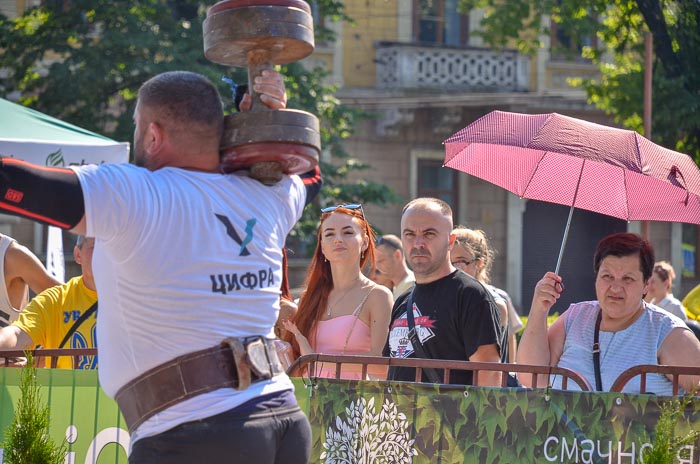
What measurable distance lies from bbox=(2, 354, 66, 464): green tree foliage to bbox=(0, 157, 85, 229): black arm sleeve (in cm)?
251

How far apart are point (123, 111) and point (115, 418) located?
11.5 m

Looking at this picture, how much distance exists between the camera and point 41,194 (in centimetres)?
265

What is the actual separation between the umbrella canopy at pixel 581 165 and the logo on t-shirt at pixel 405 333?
0.92 metres

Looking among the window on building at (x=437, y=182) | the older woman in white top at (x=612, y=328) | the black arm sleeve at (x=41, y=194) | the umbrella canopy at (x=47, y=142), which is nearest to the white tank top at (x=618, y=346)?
the older woman in white top at (x=612, y=328)

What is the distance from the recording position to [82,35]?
52.9 feet

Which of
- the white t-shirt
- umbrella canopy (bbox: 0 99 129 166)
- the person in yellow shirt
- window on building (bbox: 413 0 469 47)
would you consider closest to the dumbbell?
the white t-shirt

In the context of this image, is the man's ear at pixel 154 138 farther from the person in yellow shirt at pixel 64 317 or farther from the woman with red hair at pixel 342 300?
the person in yellow shirt at pixel 64 317

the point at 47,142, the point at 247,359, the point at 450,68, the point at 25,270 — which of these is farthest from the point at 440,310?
the point at 450,68

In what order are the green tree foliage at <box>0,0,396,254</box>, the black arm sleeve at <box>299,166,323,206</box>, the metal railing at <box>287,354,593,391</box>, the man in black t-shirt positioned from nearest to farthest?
the black arm sleeve at <box>299,166,323,206</box> → the metal railing at <box>287,354,593,391</box> → the man in black t-shirt → the green tree foliage at <box>0,0,396,254</box>

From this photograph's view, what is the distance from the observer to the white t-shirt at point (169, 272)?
2.81 m

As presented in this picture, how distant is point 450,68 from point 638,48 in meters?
7.38

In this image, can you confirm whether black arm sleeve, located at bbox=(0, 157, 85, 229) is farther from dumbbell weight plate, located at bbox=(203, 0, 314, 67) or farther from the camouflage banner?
the camouflage banner

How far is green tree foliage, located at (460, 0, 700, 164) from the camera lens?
12875 mm

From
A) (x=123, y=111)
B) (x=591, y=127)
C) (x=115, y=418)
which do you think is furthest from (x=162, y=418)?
(x=123, y=111)
